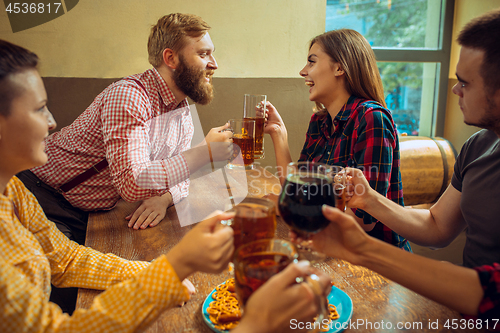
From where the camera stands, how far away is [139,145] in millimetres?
1548

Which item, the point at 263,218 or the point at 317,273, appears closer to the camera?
the point at 317,273

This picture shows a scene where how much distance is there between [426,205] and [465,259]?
1.52 metres

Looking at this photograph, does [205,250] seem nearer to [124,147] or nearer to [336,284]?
[336,284]

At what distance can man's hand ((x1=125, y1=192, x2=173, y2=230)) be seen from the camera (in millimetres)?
1378

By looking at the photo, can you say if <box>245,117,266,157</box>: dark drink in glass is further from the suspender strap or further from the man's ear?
the suspender strap

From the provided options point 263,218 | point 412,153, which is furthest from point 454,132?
point 263,218

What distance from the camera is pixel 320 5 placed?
10.0ft

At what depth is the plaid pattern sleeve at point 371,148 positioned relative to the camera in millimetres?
1486

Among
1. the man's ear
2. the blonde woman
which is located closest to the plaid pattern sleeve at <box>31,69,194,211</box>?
the man's ear

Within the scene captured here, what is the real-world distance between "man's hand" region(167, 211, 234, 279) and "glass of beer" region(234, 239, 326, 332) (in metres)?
0.06

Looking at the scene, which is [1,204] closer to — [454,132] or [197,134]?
[197,134]

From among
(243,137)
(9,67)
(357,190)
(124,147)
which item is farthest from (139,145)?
(357,190)

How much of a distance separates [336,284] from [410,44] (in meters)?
3.21

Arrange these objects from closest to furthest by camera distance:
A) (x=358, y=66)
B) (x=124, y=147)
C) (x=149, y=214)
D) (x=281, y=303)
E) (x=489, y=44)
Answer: (x=281, y=303) → (x=489, y=44) → (x=149, y=214) → (x=124, y=147) → (x=358, y=66)
